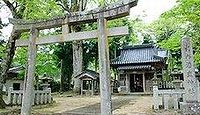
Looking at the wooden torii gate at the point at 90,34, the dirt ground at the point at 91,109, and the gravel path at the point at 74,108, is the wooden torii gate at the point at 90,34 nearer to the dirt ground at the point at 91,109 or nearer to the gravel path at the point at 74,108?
the gravel path at the point at 74,108

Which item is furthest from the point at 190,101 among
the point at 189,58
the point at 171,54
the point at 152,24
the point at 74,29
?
the point at 171,54

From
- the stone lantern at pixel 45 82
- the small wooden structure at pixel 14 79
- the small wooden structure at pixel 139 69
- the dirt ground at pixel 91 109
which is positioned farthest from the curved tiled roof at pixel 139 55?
the dirt ground at pixel 91 109

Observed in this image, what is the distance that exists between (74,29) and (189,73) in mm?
23376

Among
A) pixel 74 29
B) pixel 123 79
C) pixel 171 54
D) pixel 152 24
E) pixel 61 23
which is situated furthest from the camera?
pixel 171 54

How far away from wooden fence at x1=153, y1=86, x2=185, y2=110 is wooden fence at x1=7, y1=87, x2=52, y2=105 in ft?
24.1

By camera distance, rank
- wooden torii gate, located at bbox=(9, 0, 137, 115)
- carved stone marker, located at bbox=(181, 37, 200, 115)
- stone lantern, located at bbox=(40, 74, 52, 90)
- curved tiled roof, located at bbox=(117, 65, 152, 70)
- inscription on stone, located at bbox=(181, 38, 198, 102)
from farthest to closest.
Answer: curved tiled roof, located at bbox=(117, 65, 152, 70), stone lantern, located at bbox=(40, 74, 52, 90), wooden torii gate, located at bbox=(9, 0, 137, 115), inscription on stone, located at bbox=(181, 38, 198, 102), carved stone marker, located at bbox=(181, 37, 200, 115)

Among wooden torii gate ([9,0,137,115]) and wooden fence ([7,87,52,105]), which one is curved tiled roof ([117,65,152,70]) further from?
wooden torii gate ([9,0,137,115])

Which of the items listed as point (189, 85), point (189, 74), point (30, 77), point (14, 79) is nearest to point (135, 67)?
point (14, 79)

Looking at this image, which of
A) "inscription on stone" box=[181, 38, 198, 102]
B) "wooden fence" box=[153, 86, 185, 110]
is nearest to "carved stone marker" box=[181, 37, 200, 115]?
"inscription on stone" box=[181, 38, 198, 102]

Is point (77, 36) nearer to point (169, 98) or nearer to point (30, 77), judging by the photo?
point (30, 77)

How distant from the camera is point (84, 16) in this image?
9469mm

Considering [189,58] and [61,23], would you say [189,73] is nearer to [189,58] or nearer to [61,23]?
[189,58]

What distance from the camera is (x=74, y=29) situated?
2952 cm

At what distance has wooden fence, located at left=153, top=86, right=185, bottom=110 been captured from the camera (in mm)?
12580
